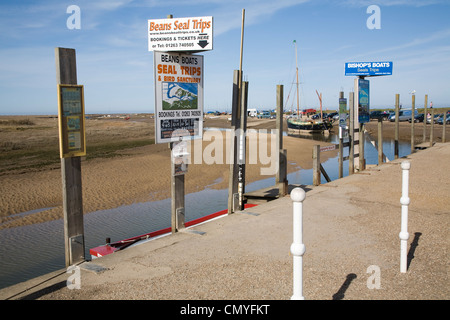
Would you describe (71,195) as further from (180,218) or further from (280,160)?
(280,160)

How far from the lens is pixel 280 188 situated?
9.59m

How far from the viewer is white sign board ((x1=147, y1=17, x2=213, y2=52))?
6246mm

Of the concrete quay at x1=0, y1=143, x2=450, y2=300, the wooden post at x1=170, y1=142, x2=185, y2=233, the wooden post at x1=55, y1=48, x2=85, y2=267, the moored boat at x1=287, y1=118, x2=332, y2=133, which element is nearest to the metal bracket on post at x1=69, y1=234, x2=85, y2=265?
the wooden post at x1=55, y1=48, x2=85, y2=267

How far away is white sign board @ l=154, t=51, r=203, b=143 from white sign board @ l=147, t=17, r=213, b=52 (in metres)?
0.18

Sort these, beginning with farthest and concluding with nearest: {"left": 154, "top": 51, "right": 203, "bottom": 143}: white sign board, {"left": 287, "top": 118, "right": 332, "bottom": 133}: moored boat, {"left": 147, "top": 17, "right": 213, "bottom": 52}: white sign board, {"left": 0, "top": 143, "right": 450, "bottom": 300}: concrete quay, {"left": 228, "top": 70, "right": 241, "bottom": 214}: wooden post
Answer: {"left": 287, "top": 118, "right": 332, "bottom": 133}: moored boat
{"left": 228, "top": 70, "right": 241, "bottom": 214}: wooden post
{"left": 154, "top": 51, "right": 203, "bottom": 143}: white sign board
{"left": 147, "top": 17, "right": 213, "bottom": 52}: white sign board
{"left": 0, "top": 143, "right": 450, "bottom": 300}: concrete quay

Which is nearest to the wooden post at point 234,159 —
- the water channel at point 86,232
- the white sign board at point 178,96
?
the white sign board at point 178,96

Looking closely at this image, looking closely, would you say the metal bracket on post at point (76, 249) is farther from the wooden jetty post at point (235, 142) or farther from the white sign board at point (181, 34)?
the wooden jetty post at point (235, 142)

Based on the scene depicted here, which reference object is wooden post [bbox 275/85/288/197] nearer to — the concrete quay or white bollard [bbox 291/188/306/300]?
the concrete quay

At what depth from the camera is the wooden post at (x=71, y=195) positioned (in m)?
4.98

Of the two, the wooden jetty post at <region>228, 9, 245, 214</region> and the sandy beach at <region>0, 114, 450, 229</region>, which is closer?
the wooden jetty post at <region>228, 9, 245, 214</region>

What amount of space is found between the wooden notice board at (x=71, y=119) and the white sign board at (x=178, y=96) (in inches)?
57.0

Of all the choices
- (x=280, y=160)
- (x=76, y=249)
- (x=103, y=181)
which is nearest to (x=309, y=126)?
(x=103, y=181)
